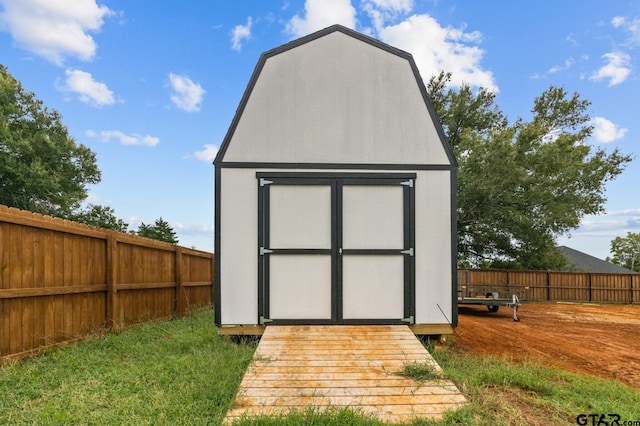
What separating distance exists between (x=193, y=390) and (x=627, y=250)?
50381 millimetres

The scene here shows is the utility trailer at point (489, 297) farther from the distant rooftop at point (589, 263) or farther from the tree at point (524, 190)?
the distant rooftop at point (589, 263)

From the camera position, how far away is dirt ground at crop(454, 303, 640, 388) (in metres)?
4.23

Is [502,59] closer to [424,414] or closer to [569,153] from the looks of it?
[569,153]

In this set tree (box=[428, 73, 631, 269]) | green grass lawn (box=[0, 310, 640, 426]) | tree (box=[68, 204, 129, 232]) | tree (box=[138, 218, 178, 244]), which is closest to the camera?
green grass lawn (box=[0, 310, 640, 426])

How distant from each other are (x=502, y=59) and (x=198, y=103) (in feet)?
30.9

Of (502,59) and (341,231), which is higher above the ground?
(502,59)

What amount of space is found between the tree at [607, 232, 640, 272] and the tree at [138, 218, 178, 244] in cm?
4455

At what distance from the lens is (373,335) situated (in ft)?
13.4

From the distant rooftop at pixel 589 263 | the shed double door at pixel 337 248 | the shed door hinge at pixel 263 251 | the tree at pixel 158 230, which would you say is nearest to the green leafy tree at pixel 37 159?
the tree at pixel 158 230

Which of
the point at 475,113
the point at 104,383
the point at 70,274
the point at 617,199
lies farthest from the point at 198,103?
the point at 617,199

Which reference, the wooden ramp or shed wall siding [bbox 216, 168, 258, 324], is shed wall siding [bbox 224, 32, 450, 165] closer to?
shed wall siding [bbox 216, 168, 258, 324]

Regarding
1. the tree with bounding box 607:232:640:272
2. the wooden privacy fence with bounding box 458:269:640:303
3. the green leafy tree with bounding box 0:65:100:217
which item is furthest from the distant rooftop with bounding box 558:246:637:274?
the green leafy tree with bounding box 0:65:100:217

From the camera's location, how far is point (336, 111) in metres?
4.65

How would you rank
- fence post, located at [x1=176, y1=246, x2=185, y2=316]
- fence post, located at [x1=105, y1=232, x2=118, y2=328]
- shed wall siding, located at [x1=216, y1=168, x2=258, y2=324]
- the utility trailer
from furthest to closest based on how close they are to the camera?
the utility trailer, fence post, located at [x1=176, y1=246, x2=185, y2=316], fence post, located at [x1=105, y1=232, x2=118, y2=328], shed wall siding, located at [x1=216, y1=168, x2=258, y2=324]
